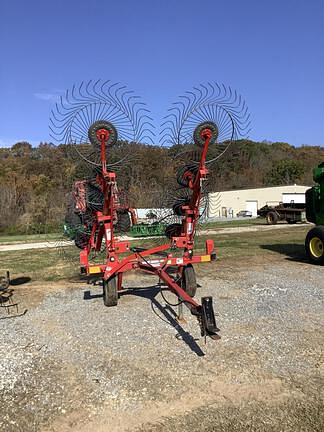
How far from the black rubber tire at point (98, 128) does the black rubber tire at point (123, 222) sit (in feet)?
4.91

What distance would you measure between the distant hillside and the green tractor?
1962mm

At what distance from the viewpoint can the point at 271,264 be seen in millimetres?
11164

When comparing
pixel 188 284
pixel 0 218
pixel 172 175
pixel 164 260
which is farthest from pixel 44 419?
pixel 0 218

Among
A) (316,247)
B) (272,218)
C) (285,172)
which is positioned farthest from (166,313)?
Result: (285,172)

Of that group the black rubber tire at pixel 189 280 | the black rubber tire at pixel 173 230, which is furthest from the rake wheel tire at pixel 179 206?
the black rubber tire at pixel 189 280

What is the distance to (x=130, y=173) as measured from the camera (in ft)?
24.3

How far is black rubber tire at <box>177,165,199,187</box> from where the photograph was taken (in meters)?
7.02

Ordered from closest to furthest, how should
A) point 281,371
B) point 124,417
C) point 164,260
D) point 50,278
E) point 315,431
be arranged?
point 315,431
point 124,417
point 281,371
point 164,260
point 50,278

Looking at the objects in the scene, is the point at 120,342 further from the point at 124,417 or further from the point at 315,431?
the point at 315,431

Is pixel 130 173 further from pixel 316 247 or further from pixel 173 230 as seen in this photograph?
pixel 316 247

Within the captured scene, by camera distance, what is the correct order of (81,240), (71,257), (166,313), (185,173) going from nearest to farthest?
1. (166,313)
2. (185,173)
3. (81,240)
4. (71,257)

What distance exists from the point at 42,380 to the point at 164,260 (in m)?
2.78

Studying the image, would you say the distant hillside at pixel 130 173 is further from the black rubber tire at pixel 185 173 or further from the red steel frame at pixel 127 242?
the red steel frame at pixel 127 242

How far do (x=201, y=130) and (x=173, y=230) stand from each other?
192cm
